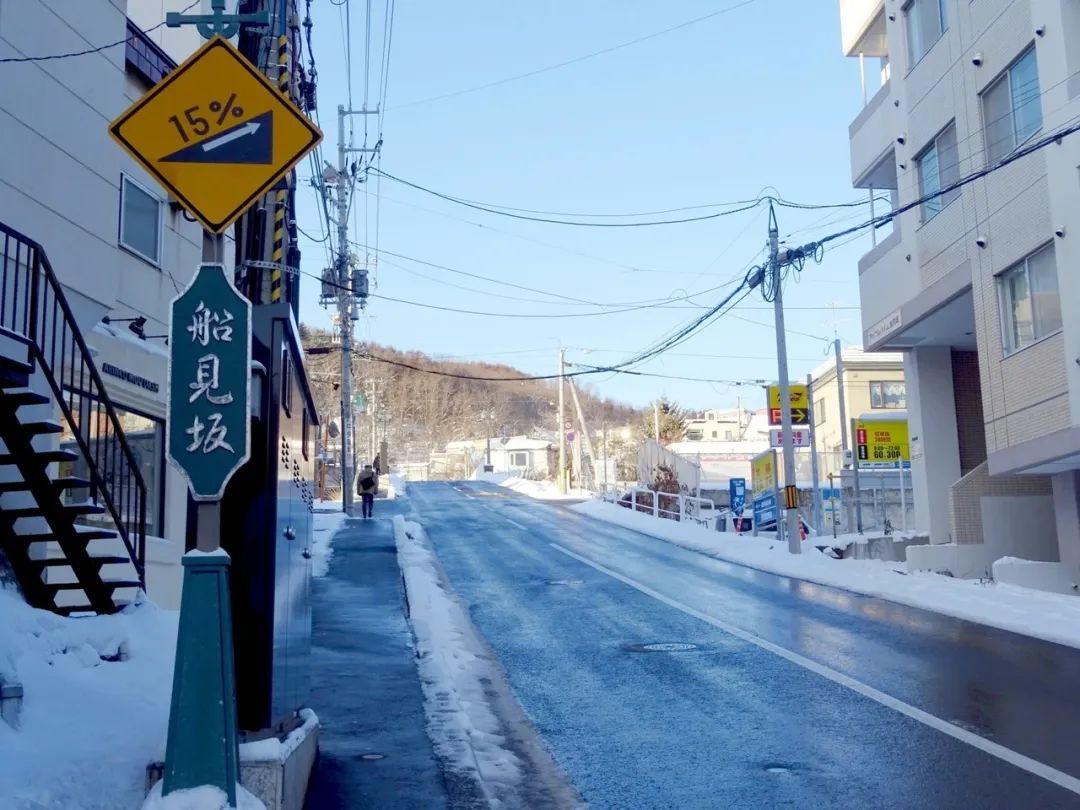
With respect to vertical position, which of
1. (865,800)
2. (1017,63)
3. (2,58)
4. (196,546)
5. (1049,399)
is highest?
(1017,63)

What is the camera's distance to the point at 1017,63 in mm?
18828

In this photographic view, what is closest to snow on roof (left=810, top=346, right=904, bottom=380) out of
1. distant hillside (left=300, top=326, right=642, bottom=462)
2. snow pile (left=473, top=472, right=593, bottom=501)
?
snow pile (left=473, top=472, right=593, bottom=501)

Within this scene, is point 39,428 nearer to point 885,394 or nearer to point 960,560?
point 960,560

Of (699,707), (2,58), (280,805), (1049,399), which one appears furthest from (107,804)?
(1049,399)

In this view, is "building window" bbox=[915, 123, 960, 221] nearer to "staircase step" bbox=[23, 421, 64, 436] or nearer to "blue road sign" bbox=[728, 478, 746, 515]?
"blue road sign" bbox=[728, 478, 746, 515]

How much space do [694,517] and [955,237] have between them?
56.1 feet

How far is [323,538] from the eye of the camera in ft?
90.8

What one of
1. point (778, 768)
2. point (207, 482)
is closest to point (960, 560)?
point (778, 768)

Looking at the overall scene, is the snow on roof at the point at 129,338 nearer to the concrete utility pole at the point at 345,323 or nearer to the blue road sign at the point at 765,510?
the blue road sign at the point at 765,510

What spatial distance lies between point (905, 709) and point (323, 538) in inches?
795

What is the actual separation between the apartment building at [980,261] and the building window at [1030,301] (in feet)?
Answer: 0.11

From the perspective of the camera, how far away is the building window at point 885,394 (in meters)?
51.4

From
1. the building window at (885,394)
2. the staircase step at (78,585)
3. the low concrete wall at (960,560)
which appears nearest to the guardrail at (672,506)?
the building window at (885,394)

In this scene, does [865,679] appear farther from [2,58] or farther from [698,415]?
[698,415]
